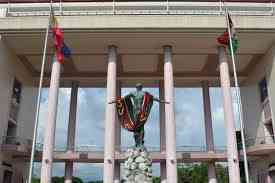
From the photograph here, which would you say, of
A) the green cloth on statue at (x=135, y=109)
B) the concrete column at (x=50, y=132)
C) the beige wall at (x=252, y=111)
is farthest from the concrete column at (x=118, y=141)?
the green cloth on statue at (x=135, y=109)

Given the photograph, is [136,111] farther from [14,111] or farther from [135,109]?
[14,111]

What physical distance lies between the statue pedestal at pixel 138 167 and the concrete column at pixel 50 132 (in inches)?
486

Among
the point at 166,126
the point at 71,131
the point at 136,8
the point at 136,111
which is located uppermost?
the point at 136,8

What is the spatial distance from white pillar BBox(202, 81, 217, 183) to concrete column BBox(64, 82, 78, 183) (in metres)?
13.2

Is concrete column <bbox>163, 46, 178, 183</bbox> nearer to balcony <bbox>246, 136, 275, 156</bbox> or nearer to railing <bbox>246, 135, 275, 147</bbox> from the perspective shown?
balcony <bbox>246, 136, 275, 156</bbox>

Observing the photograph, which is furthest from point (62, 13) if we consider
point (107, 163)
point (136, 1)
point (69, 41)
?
point (107, 163)

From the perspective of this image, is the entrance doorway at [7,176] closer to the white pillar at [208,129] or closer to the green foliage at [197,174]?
the white pillar at [208,129]

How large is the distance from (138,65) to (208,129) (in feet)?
32.0

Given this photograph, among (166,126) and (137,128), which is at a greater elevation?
(166,126)

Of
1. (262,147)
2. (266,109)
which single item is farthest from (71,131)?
(266,109)

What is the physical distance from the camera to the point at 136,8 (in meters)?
30.0

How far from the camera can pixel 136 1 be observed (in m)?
→ 30.8

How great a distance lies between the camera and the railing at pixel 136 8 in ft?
95.5

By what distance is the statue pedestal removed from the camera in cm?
1343
